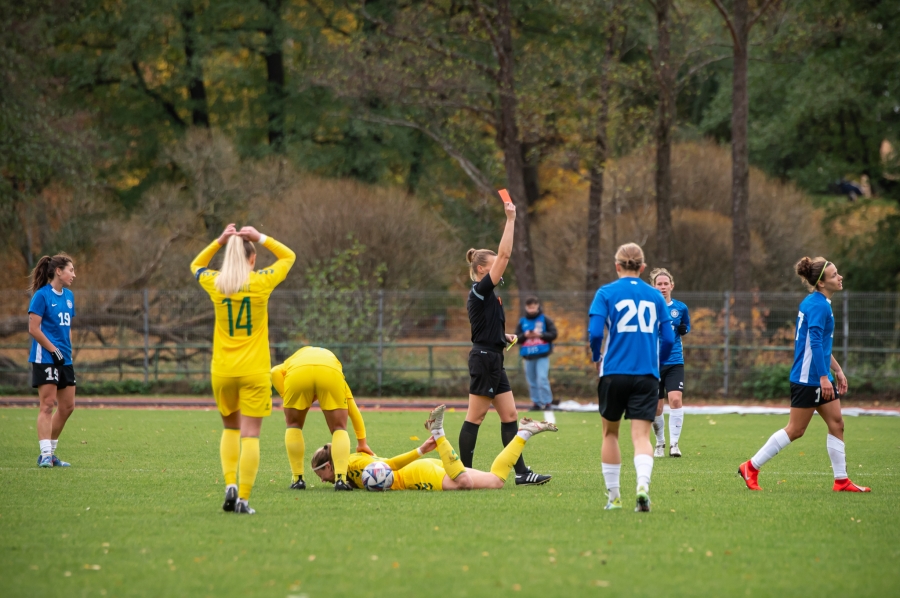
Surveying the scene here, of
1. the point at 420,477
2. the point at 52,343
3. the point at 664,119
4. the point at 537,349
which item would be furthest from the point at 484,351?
the point at 664,119

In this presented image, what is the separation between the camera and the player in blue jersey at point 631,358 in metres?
6.87

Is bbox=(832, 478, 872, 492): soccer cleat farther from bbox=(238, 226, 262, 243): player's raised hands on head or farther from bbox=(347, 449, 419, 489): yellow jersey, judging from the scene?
bbox=(238, 226, 262, 243): player's raised hands on head

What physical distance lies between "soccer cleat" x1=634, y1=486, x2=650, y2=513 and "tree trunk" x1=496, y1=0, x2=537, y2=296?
18952 millimetres

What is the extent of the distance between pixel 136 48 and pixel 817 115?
77.3 ft

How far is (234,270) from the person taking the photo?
675 cm

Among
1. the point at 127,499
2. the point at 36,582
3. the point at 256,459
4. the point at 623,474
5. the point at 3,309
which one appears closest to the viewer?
the point at 36,582

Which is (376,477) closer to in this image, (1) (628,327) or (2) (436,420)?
(2) (436,420)

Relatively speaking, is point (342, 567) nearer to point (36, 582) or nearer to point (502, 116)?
point (36, 582)

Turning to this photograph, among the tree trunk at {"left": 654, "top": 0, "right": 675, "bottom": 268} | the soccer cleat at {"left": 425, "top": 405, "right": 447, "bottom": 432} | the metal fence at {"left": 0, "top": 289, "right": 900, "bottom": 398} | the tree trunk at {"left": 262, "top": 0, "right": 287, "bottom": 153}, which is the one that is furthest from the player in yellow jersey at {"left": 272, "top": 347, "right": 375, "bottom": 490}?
the tree trunk at {"left": 262, "top": 0, "right": 287, "bottom": 153}

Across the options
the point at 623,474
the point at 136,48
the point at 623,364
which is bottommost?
the point at 623,474

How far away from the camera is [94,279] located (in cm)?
2692

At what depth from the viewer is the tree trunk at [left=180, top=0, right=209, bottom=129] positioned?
111 ft

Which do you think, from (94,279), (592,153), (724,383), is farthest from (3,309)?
(724,383)

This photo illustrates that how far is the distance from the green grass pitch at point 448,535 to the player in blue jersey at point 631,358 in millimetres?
461
